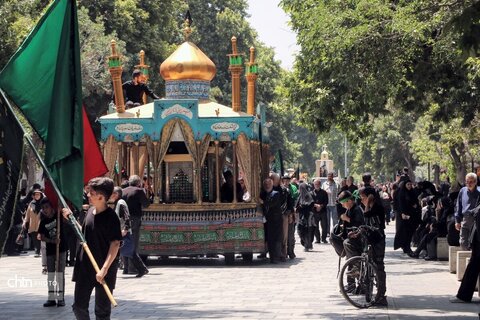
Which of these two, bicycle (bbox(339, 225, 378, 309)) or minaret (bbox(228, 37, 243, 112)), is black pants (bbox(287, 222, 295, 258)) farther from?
bicycle (bbox(339, 225, 378, 309))

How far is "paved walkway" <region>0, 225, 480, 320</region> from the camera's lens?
14086mm

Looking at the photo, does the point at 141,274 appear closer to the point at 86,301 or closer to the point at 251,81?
the point at 251,81

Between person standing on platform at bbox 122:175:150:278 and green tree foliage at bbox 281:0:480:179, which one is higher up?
green tree foliage at bbox 281:0:480:179

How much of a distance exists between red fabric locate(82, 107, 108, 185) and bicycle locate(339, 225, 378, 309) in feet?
13.7

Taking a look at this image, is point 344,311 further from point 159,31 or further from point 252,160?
point 159,31

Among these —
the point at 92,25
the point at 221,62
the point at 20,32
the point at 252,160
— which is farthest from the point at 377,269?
the point at 221,62

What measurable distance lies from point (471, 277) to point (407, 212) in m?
10.3

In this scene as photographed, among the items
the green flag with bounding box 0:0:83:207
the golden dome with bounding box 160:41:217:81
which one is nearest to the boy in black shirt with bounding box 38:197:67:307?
the green flag with bounding box 0:0:83:207

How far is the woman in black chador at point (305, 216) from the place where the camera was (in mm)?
27953

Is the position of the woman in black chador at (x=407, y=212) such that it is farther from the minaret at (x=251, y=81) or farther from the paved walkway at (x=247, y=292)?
the minaret at (x=251, y=81)

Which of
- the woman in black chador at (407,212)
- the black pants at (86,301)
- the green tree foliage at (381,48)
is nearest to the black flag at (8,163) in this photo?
the black pants at (86,301)

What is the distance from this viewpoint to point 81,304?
34.0 ft

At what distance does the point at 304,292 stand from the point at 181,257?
8.84 meters

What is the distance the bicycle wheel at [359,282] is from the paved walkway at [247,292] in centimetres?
15
